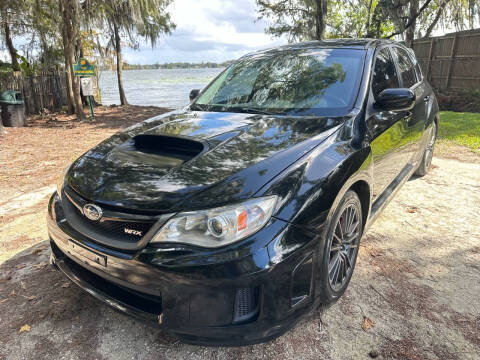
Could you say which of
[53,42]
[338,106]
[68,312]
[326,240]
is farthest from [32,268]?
[53,42]

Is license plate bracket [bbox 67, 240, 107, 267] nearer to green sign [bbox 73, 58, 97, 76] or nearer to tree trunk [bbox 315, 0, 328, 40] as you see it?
green sign [bbox 73, 58, 97, 76]

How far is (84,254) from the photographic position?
1.91m

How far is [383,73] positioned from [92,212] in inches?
104

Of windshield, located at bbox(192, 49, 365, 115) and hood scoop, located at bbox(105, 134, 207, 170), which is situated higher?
windshield, located at bbox(192, 49, 365, 115)

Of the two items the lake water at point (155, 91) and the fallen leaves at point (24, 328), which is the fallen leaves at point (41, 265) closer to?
the fallen leaves at point (24, 328)

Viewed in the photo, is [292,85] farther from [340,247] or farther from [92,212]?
[92,212]

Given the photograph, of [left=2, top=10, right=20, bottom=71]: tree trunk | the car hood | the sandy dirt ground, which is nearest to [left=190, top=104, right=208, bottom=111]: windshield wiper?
the car hood

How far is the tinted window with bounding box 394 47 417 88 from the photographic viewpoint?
3.68 m

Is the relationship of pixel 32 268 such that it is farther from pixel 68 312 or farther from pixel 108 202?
pixel 108 202

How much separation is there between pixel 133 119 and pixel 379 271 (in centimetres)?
1147

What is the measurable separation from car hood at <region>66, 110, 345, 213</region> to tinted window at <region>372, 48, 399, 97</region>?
77 centimetres

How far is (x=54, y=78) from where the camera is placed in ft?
45.0

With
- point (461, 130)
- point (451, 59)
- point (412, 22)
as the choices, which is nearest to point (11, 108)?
point (461, 130)

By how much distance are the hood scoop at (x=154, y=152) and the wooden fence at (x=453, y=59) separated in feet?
43.6
